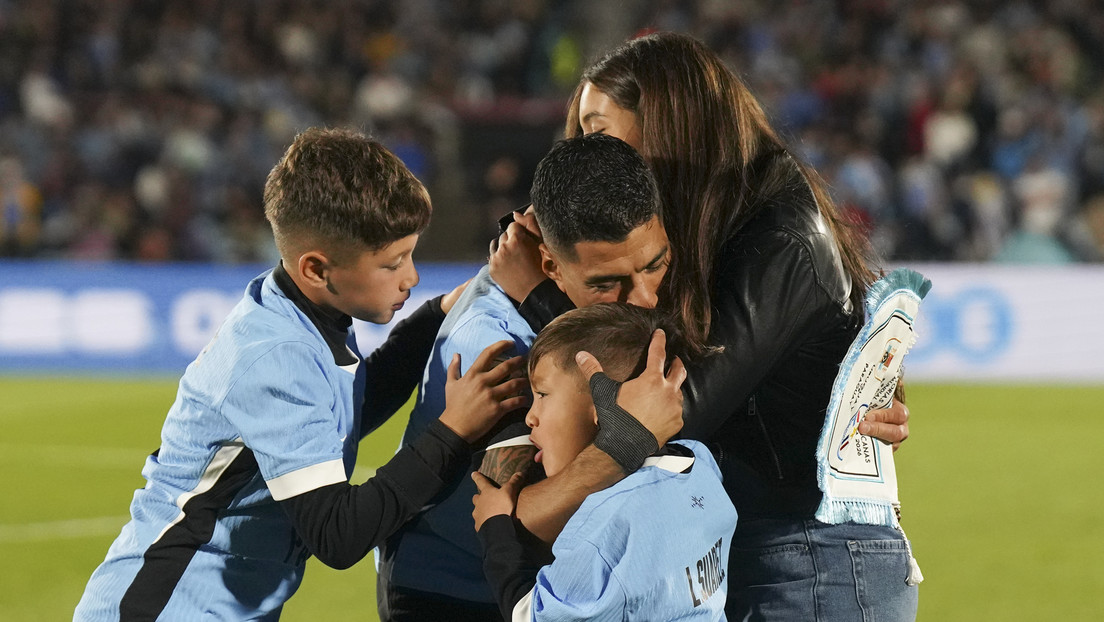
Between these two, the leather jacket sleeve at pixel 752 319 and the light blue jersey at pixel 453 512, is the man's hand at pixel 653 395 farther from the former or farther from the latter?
the light blue jersey at pixel 453 512

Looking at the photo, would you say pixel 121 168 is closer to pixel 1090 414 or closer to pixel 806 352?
pixel 1090 414

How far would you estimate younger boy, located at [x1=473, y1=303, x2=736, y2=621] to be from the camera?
220 centimetres

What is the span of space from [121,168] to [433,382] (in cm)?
1585

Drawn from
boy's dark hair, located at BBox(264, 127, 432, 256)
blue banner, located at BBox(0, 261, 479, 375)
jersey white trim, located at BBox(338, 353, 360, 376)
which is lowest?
blue banner, located at BBox(0, 261, 479, 375)

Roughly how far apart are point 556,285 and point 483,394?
13.9 inches

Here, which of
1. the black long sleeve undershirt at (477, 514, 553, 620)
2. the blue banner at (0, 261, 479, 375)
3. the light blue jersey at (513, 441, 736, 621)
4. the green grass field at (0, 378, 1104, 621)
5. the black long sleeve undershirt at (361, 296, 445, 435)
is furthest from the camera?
the blue banner at (0, 261, 479, 375)

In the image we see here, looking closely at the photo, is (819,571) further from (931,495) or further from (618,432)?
(931,495)

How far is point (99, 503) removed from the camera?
7664mm

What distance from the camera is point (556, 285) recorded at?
273 centimetres

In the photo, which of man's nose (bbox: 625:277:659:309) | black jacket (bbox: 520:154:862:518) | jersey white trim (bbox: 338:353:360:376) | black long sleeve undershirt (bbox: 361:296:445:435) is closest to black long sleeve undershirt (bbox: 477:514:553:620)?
black jacket (bbox: 520:154:862:518)

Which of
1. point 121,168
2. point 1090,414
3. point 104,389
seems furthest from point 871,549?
point 121,168

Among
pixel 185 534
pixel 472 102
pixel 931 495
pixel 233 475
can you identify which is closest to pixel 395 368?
pixel 233 475

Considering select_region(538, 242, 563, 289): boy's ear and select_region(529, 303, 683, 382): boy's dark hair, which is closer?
select_region(529, 303, 683, 382): boy's dark hair

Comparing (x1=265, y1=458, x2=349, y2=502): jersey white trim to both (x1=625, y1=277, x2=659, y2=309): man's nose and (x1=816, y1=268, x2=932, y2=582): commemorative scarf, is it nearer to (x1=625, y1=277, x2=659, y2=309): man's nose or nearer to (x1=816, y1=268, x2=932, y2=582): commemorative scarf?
(x1=625, y1=277, x2=659, y2=309): man's nose
